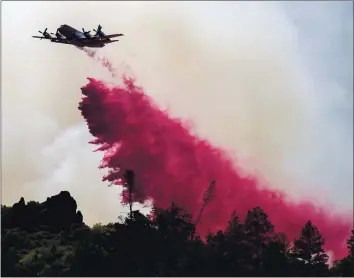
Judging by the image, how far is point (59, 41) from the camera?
431 ft

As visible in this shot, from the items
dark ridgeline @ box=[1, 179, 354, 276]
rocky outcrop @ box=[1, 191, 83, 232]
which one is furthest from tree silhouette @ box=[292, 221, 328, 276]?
rocky outcrop @ box=[1, 191, 83, 232]

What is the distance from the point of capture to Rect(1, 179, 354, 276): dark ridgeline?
119 metres

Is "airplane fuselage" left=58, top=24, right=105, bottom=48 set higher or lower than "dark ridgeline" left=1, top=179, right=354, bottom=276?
higher

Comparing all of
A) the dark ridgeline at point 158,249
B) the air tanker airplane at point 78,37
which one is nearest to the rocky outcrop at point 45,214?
the dark ridgeline at point 158,249

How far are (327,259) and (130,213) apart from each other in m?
40.7

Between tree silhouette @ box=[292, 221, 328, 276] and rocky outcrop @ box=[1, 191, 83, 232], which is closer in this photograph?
tree silhouette @ box=[292, 221, 328, 276]

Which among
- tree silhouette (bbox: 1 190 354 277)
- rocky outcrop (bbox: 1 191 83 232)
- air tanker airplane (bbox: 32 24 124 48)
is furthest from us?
rocky outcrop (bbox: 1 191 83 232)

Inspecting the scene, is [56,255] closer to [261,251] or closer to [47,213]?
[47,213]

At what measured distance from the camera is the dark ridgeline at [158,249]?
119125 mm

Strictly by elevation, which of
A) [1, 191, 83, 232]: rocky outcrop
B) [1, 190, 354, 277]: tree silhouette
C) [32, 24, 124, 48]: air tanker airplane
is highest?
[32, 24, 124, 48]: air tanker airplane

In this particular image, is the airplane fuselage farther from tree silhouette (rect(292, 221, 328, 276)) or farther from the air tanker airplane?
tree silhouette (rect(292, 221, 328, 276))

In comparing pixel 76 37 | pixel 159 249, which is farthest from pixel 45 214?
pixel 76 37

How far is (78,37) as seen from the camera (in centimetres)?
12988

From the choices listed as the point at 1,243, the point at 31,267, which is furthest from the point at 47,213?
the point at 31,267
